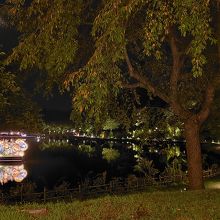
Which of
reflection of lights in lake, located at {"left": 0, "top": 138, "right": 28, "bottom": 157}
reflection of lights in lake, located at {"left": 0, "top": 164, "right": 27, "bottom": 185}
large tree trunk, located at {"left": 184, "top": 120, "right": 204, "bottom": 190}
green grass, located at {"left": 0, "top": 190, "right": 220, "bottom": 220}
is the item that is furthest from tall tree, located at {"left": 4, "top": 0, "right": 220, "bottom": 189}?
reflection of lights in lake, located at {"left": 0, "top": 138, "right": 28, "bottom": 157}

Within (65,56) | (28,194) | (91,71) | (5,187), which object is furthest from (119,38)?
(5,187)

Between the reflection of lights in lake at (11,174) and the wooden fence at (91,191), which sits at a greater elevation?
the reflection of lights in lake at (11,174)

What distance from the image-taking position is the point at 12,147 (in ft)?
201

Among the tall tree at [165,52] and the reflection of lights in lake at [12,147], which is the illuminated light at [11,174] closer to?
the reflection of lights in lake at [12,147]

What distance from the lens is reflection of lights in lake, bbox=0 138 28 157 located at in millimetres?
61031

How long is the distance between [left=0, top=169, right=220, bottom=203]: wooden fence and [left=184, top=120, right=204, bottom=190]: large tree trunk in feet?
30.4

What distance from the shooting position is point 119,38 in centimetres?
1123

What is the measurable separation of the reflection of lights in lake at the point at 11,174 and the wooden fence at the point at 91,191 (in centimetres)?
1769

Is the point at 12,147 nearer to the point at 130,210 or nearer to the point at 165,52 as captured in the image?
the point at 165,52

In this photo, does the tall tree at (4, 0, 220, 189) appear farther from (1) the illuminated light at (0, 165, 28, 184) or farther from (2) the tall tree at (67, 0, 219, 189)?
(1) the illuminated light at (0, 165, 28, 184)

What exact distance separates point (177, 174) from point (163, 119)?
1319 cm

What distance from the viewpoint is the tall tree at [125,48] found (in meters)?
11.1

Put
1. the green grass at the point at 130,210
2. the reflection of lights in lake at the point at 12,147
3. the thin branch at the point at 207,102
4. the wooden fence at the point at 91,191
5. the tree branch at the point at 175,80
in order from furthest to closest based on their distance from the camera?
1. the reflection of lights in lake at the point at 12,147
2. the wooden fence at the point at 91,191
3. the thin branch at the point at 207,102
4. the tree branch at the point at 175,80
5. the green grass at the point at 130,210

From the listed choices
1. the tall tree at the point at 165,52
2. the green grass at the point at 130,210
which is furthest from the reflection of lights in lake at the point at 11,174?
the green grass at the point at 130,210
